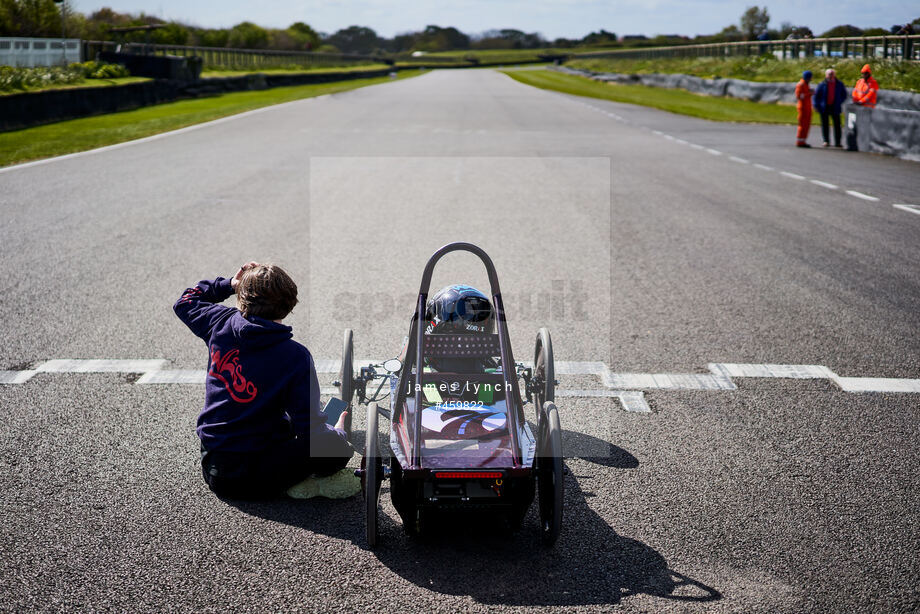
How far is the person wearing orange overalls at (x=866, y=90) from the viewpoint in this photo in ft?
68.2

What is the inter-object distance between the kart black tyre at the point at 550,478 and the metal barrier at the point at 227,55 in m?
38.3

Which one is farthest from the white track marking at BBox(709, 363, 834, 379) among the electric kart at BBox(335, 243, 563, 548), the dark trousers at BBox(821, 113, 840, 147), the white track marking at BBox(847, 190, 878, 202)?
the dark trousers at BBox(821, 113, 840, 147)

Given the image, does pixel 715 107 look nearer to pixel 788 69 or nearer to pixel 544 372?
pixel 788 69

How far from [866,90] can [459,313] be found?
65.3ft

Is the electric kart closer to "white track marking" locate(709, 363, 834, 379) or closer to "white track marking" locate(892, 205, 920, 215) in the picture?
"white track marking" locate(709, 363, 834, 379)

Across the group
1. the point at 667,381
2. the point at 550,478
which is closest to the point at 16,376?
the point at 550,478

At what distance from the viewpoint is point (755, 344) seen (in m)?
6.70

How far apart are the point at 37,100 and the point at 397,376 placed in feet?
70.7

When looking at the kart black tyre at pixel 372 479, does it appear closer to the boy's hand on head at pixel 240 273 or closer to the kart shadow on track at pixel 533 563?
the kart shadow on track at pixel 533 563

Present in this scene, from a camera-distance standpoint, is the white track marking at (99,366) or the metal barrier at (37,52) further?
the metal barrier at (37,52)

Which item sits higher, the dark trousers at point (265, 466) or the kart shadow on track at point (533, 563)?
the dark trousers at point (265, 466)

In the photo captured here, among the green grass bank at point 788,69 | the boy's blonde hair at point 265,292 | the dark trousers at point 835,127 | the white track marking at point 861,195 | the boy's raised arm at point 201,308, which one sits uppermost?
the green grass bank at point 788,69

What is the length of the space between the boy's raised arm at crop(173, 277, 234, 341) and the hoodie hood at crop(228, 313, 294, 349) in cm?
21

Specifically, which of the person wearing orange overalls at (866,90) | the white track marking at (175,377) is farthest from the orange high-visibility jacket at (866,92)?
the white track marking at (175,377)
